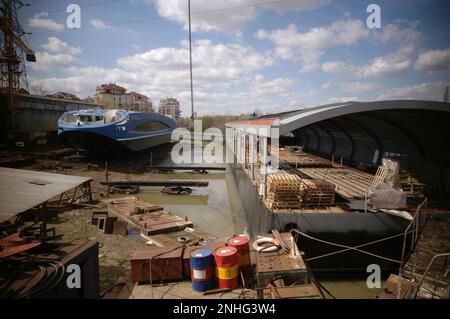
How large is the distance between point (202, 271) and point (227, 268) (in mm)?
588

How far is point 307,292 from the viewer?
17.2 ft

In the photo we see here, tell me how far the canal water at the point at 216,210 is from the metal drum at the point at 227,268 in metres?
3.48

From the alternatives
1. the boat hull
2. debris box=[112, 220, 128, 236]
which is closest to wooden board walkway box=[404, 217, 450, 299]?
debris box=[112, 220, 128, 236]

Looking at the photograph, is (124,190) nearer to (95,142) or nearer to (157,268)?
(95,142)

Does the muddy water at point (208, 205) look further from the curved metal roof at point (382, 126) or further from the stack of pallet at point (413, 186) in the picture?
the stack of pallet at point (413, 186)

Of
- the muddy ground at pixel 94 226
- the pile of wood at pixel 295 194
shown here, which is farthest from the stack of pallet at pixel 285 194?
the muddy ground at pixel 94 226

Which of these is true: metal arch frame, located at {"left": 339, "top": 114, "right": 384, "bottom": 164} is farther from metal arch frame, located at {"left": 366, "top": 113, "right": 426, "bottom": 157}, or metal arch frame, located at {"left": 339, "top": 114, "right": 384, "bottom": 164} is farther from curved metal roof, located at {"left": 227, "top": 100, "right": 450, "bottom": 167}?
metal arch frame, located at {"left": 366, "top": 113, "right": 426, "bottom": 157}

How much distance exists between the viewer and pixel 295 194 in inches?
341

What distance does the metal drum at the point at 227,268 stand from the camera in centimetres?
609

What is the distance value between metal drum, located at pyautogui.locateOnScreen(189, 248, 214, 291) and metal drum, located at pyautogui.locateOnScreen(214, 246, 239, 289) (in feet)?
0.57

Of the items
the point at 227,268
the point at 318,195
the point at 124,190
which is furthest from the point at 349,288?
the point at 124,190
